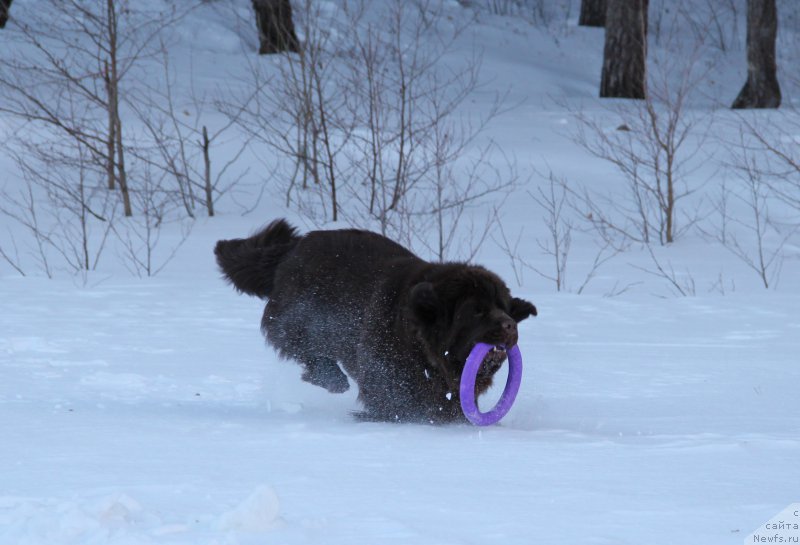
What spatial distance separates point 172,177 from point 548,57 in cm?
1231

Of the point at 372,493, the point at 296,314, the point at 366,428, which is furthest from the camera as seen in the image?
the point at 296,314

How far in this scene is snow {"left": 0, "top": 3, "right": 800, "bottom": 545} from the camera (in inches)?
110

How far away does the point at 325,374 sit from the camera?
6.26 m

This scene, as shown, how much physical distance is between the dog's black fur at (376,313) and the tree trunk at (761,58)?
1564cm

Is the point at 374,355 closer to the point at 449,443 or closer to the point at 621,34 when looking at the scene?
the point at 449,443

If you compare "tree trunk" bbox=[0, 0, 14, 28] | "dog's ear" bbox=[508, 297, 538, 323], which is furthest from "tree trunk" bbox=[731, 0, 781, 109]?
"dog's ear" bbox=[508, 297, 538, 323]

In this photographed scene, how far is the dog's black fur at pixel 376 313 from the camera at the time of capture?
499 centimetres

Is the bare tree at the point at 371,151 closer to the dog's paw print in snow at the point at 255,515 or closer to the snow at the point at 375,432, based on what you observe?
the snow at the point at 375,432

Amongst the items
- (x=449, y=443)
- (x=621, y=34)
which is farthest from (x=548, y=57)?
(x=449, y=443)

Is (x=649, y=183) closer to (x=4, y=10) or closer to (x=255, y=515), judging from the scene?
(x=4, y=10)

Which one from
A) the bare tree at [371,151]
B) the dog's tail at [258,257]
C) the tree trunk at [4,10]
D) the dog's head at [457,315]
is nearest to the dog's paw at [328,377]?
the dog's tail at [258,257]

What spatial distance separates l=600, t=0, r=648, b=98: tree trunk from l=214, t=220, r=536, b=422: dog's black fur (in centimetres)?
1458

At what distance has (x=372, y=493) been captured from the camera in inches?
125

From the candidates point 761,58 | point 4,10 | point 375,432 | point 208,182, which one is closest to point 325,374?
point 375,432
